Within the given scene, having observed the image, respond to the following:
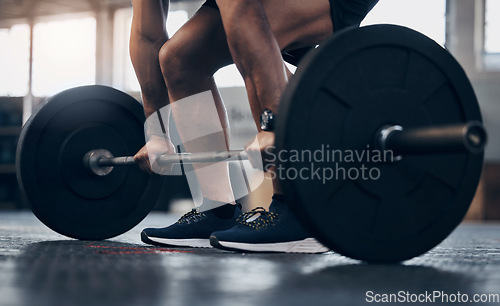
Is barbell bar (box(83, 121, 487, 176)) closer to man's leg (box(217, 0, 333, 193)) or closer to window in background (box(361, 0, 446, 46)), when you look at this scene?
man's leg (box(217, 0, 333, 193))

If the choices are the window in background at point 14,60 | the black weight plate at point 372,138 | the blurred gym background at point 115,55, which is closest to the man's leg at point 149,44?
the black weight plate at point 372,138

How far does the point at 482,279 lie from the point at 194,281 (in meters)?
0.44

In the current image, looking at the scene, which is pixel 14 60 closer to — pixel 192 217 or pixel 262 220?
pixel 192 217

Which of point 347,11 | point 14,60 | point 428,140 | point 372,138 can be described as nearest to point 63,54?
point 14,60

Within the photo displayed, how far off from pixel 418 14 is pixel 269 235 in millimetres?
4489

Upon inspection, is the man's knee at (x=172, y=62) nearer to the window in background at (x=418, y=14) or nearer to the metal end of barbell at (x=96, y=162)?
the metal end of barbell at (x=96, y=162)

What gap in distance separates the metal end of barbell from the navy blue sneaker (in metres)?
0.56

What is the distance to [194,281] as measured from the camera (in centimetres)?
80

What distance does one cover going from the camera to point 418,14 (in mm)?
5121

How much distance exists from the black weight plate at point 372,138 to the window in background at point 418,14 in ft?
13.9

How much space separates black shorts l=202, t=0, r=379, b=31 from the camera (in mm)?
1195

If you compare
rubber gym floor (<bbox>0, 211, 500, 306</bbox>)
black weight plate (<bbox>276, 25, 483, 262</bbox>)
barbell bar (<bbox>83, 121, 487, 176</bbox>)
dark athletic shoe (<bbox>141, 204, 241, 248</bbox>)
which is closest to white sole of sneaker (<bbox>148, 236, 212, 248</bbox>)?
dark athletic shoe (<bbox>141, 204, 241, 248</bbox>)

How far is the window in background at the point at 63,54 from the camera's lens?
6.55 metres

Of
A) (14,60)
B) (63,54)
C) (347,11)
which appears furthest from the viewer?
(14,60)
